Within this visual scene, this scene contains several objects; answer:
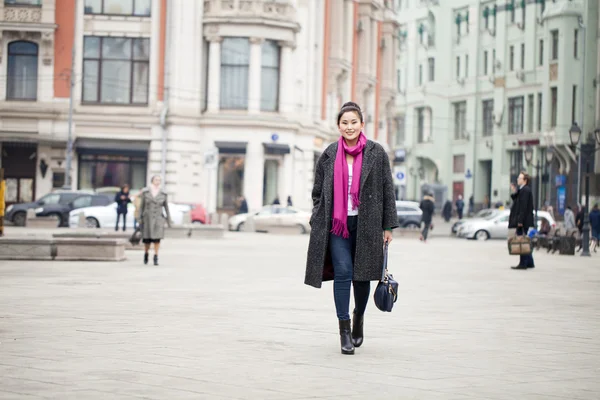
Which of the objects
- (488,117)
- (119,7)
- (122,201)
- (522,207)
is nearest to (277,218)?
(122,201)

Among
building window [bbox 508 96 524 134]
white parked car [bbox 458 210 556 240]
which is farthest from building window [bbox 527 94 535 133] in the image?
white parked car [bbox 458 210 556 240]

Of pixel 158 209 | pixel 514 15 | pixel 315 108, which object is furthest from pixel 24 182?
pixel 514 15

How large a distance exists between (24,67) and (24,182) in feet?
17.3

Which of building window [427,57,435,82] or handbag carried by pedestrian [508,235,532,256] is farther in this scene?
building window [427,57,435,82]

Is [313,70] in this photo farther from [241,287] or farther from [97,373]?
[97,373]

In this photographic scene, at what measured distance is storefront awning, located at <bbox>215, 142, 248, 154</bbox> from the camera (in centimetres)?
5678

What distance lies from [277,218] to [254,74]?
26.3 feet

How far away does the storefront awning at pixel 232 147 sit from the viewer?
56781mm

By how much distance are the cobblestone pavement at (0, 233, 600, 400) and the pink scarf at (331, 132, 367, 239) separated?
1.06m

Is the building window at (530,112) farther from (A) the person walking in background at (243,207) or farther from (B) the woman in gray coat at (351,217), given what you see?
(B) the woman in gray coat at (351,217)

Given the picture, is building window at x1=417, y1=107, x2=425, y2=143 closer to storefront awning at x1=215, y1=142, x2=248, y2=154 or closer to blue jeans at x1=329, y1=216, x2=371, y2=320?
storefront awning at x1=215, y1=142, x2=248, y2=154

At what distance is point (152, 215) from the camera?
2400cm

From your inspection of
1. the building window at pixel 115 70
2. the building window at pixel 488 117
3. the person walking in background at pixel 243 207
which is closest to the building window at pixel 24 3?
the building window at pixel 115 70

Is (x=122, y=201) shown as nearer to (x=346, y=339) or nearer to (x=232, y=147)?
(x=232, y=147)
